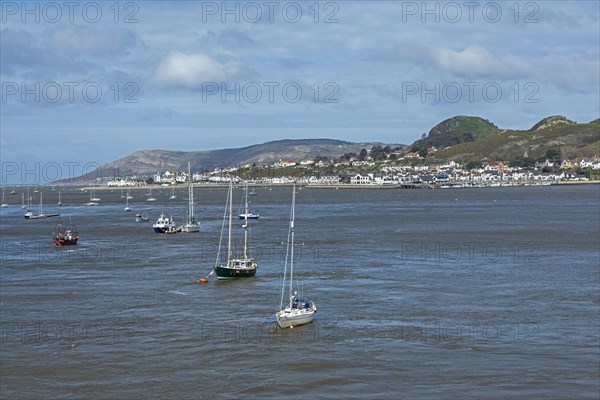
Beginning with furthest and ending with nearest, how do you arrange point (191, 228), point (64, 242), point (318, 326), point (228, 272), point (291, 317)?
point (191, 228)
point (64, 242)
point (228, 272)
point (318, 326)
point (291, 317)

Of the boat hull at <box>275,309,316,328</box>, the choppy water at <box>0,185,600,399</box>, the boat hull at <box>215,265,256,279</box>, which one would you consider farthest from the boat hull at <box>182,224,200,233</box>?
the boat hull at <box>275,309,316,328</box>

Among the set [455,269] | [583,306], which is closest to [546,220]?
[455,269]

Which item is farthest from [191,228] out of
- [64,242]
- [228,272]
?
[228,272]

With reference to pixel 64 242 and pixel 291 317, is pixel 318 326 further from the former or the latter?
pixel 64 242

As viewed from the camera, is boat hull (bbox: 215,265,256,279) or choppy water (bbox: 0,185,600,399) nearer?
choppy water (bbox: 0,185,600,399)

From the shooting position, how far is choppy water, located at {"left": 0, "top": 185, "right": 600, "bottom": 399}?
26.4 meters

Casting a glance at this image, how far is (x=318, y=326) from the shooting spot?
111 feet

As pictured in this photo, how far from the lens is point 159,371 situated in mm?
27953

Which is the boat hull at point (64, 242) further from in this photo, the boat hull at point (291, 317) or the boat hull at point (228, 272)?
the boat hull at point (291, 317)

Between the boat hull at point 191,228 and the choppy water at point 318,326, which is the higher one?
the boat hull at point 191,228

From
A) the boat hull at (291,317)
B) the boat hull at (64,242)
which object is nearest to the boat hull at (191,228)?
the boat hull at (64,242)

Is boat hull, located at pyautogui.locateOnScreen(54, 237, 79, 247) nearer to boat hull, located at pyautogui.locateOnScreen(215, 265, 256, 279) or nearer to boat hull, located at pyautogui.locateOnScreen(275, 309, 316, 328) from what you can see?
boat hull, located at pyautogui.locateOnScreen(215, 265, 256, 279)

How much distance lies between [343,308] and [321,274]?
11160 mm

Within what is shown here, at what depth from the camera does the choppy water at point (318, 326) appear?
26.4 m
